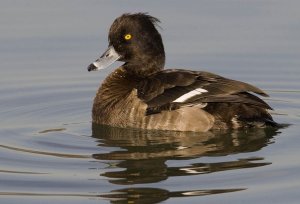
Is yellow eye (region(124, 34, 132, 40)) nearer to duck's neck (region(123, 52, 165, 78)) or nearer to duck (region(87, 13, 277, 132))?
duck's neck (region(123, 52, 165, 78))

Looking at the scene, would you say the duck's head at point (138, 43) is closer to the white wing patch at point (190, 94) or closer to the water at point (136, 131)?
the water at point (136, 131)

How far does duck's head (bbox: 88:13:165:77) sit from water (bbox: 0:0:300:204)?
3.01 ft

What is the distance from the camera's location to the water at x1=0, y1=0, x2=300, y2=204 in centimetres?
886

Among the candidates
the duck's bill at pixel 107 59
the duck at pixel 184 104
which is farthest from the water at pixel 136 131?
the duck's bill at pixel 107 59

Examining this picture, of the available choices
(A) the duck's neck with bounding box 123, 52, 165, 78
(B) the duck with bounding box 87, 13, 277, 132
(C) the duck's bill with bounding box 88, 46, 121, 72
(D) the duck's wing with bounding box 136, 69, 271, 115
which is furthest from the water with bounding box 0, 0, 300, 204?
(A) the duck's neck with bounding box 123, 52, 165, 78

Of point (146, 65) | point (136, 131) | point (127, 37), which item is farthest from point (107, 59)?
point (136, 131)

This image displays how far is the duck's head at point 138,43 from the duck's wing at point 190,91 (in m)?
0.78

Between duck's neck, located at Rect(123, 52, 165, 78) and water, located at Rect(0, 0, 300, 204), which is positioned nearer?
water, located at Rect(0, 0, 300, 204)

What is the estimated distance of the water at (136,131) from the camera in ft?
29.1

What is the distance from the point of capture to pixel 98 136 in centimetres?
1120

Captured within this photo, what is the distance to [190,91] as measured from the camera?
1100 centimetres

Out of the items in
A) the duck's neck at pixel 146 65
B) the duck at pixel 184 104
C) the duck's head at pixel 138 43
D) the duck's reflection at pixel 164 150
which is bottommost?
the duck's reflection at pixel 164 150

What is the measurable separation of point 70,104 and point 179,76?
209 centimetres

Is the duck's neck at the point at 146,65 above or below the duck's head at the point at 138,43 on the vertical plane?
below
